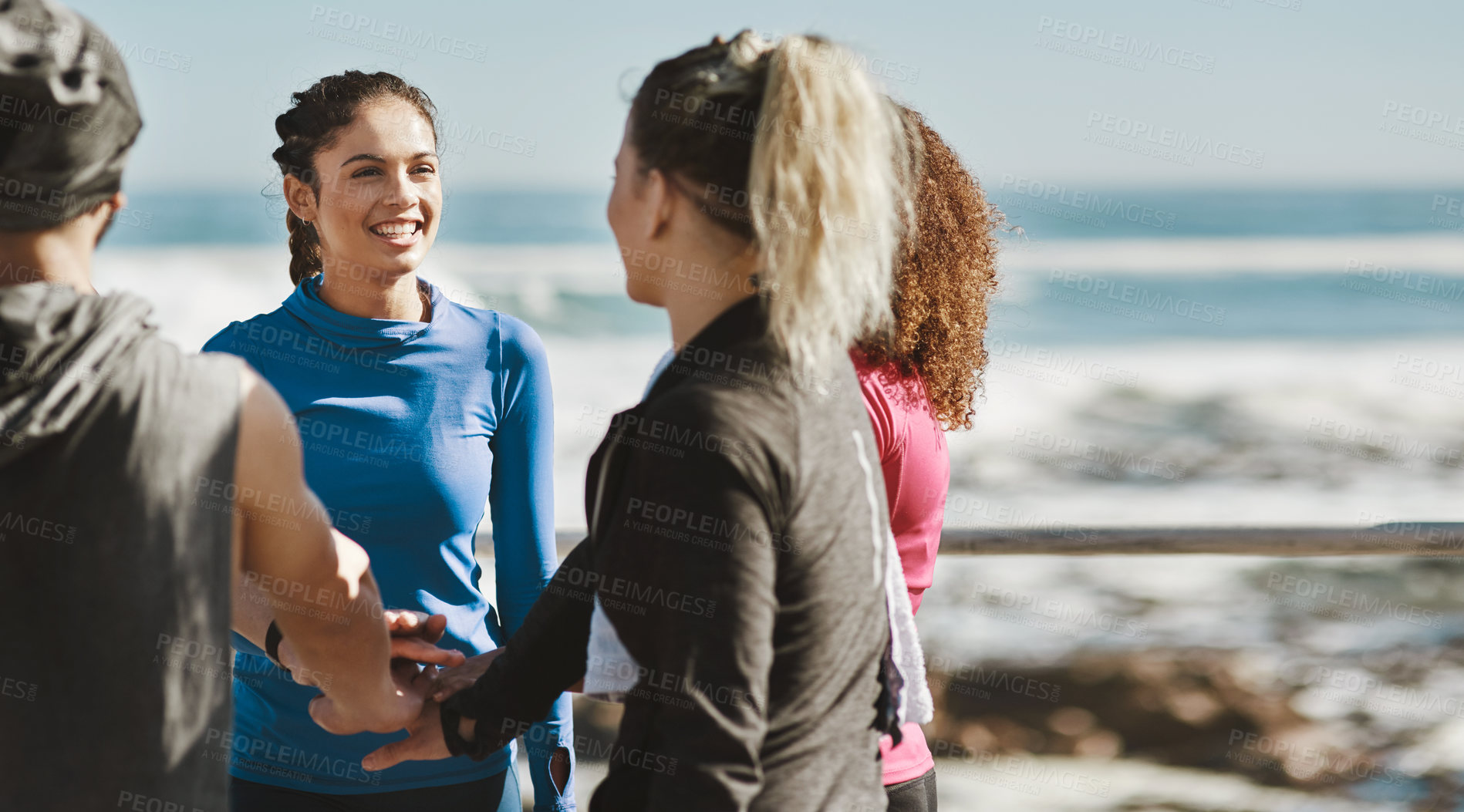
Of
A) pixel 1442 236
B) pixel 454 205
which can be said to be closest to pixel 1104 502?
pixel 1442 236

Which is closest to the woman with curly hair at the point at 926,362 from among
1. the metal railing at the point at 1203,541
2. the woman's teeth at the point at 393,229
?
the metal railing at the point at 1203,541

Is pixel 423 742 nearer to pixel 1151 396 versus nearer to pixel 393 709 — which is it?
pixel 393 709

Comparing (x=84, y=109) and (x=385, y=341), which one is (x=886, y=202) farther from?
(x=385, y=341)

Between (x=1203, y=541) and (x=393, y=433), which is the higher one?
(x=393, y=433)

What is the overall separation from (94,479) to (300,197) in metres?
1.44

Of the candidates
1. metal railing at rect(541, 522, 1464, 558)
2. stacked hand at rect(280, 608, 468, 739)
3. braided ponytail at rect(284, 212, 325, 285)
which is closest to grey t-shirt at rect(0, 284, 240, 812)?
stacked hand at rect(280, 608, 468, 739)

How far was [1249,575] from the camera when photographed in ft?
24.3

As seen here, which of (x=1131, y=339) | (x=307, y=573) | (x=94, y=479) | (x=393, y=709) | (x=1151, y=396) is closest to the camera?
(x=94, y=479)

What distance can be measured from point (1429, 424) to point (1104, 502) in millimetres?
5165

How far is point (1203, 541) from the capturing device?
99.0 inches

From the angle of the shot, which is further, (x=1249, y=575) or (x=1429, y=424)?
(x=1429, y=424)

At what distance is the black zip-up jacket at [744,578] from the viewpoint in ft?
3.90

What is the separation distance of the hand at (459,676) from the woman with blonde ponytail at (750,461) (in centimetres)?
63

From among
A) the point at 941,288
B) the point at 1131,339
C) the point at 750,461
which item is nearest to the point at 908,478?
the point at 941,288
